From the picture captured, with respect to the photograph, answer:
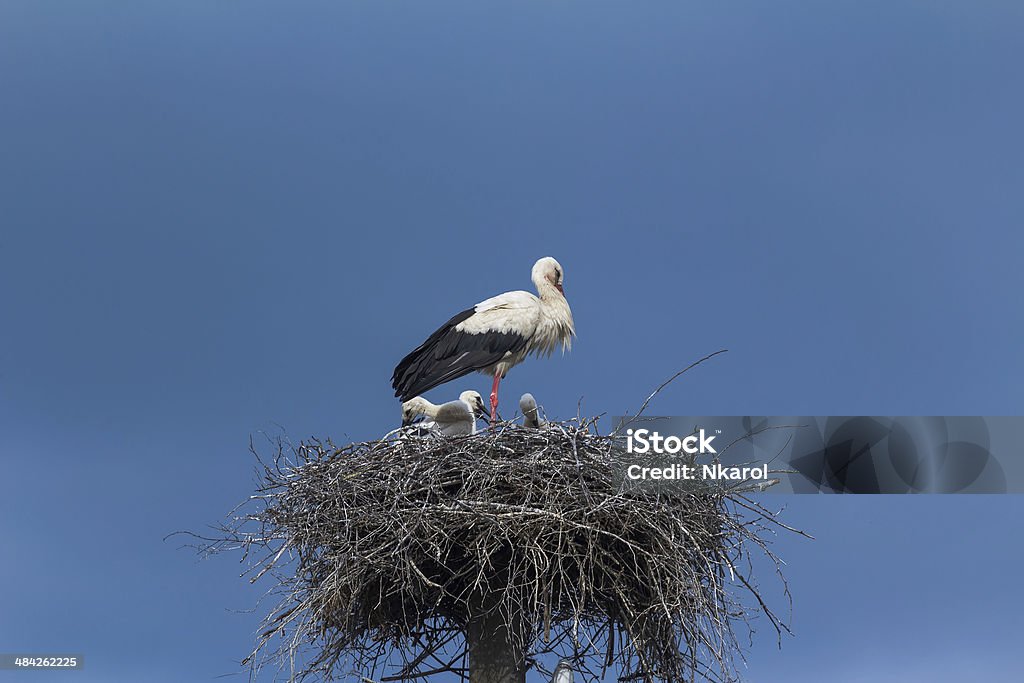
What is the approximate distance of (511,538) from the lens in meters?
7.40

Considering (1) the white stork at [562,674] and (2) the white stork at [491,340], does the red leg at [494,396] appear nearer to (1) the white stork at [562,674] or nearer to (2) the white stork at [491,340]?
(2) the white stork at [491,340]

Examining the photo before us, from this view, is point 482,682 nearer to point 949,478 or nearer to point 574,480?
point 574,480

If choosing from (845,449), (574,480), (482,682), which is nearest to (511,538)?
(574,480)

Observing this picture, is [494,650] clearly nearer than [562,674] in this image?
No

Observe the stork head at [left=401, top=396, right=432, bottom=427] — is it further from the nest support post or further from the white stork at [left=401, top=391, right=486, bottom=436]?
the nest support post

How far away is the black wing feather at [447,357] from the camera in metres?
9.76

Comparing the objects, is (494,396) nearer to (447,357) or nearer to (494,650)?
(447,357)

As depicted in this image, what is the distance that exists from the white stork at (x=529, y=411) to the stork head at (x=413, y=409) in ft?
4.10

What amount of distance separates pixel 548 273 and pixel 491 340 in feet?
2.77

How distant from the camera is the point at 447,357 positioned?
9.88 m

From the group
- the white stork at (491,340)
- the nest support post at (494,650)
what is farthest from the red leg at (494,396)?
the nest support post at (494,650)

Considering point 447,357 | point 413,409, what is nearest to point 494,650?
point 413,409

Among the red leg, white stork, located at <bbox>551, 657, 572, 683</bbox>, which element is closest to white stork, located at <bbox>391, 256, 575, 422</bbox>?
the red leg

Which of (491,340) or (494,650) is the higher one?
(491,340)
